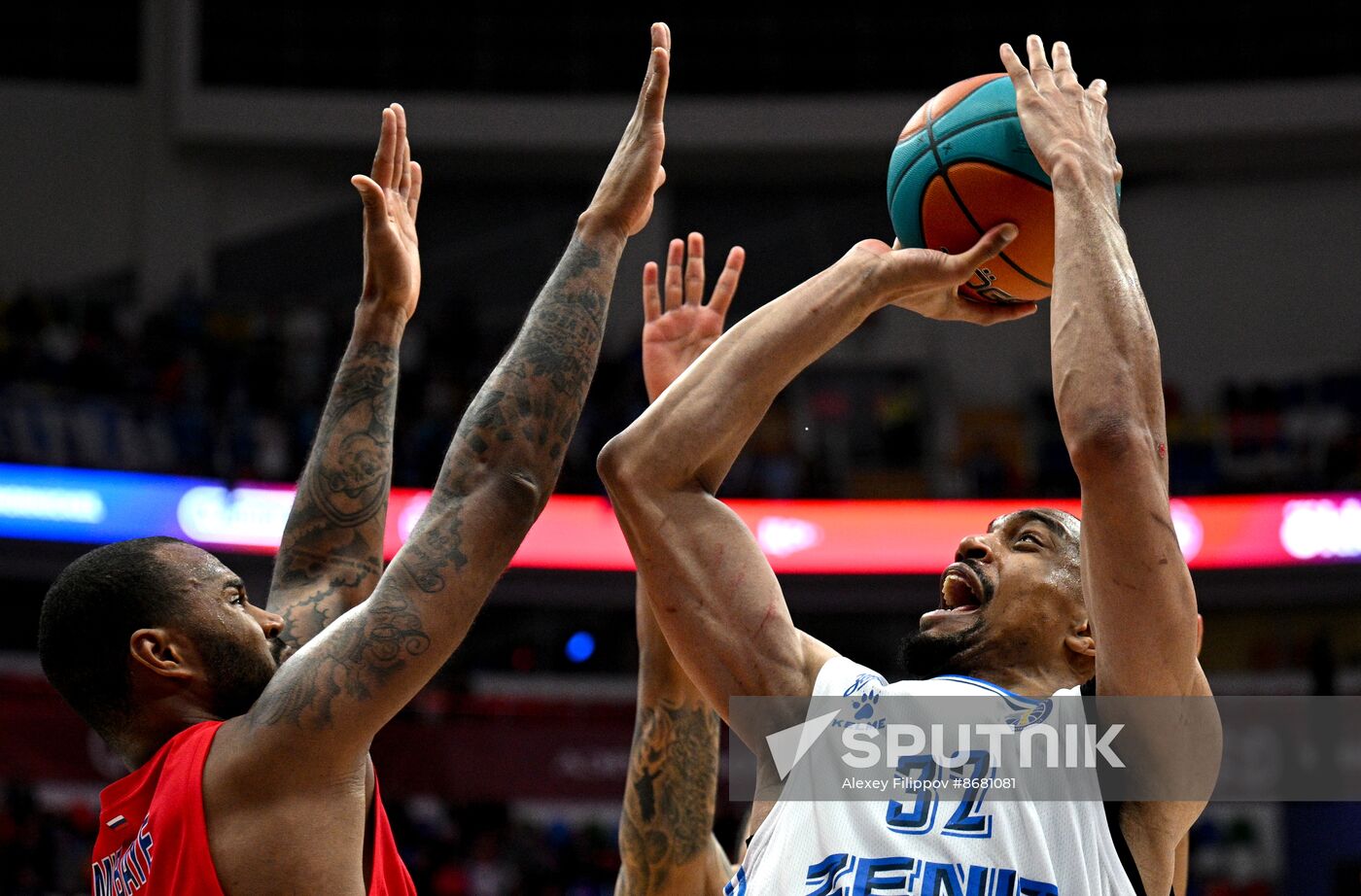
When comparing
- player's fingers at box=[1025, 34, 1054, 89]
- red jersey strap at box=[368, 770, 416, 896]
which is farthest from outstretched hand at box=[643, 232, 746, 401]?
red jersey strap at box=[368, 770, 416, 896]

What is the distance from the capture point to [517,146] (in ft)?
59.4

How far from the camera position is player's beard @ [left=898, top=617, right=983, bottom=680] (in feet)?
8.60

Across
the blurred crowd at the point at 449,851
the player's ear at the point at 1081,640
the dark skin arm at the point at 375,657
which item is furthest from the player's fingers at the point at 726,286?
the blurred crowd at the point at 449,851

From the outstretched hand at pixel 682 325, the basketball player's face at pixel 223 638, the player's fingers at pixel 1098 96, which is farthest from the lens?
the outstretched hand at pixel 682 325

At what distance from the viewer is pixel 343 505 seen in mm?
3074

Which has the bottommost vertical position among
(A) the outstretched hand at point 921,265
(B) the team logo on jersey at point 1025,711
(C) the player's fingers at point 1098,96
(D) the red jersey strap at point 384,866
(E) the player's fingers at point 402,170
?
(D) the red jersey strap at point 384,866

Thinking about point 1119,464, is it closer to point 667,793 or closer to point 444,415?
point 667,793

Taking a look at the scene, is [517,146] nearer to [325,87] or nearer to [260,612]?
[325,87]

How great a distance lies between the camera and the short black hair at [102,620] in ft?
8.07

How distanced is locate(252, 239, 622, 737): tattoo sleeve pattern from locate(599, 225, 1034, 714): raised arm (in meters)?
0.15

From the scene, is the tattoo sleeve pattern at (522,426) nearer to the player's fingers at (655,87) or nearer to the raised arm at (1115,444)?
the player's fingers at (655,87)

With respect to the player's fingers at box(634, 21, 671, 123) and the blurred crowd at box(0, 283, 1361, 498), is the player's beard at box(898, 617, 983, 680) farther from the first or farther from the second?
the blurred crowd at box(0, 283, 1361, 498)

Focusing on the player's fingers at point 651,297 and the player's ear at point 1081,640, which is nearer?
the player's ear at point 1081,640

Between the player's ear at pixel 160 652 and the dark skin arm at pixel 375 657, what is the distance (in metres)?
0.15
